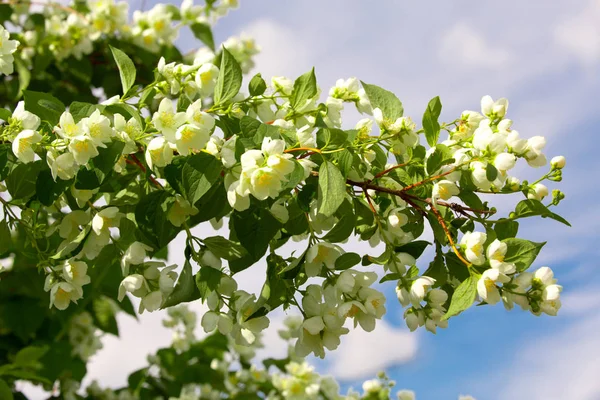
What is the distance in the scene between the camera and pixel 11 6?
3486 millimetres

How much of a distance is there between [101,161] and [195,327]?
9.40 feet

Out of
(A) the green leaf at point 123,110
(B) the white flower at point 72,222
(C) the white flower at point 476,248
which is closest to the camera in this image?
(C) the white flower at point 476,248

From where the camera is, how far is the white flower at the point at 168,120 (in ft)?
4.02

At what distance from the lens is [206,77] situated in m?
1.47

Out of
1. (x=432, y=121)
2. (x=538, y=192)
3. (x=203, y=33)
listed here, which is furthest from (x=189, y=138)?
(x=203, y=33)

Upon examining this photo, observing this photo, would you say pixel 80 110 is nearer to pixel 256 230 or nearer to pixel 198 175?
pixel 198 175

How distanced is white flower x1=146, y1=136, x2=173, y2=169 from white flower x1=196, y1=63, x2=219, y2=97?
0.93ft

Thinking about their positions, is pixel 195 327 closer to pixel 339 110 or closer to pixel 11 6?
pixel 11 6

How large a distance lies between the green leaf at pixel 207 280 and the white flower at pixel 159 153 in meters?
0.23

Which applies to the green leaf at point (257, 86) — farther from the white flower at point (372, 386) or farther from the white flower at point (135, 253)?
the white flower at point (372, 386)

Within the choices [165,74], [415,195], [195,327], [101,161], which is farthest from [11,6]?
[415,195]

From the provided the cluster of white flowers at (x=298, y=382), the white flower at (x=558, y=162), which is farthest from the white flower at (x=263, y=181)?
the cluster of white flowers at (x=298, y=382)

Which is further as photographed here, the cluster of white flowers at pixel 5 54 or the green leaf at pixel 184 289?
the cluster of white flowers at pixel 5 54

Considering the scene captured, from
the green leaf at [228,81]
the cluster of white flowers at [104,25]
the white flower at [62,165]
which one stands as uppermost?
the cluster of white flowers at [104,25]
